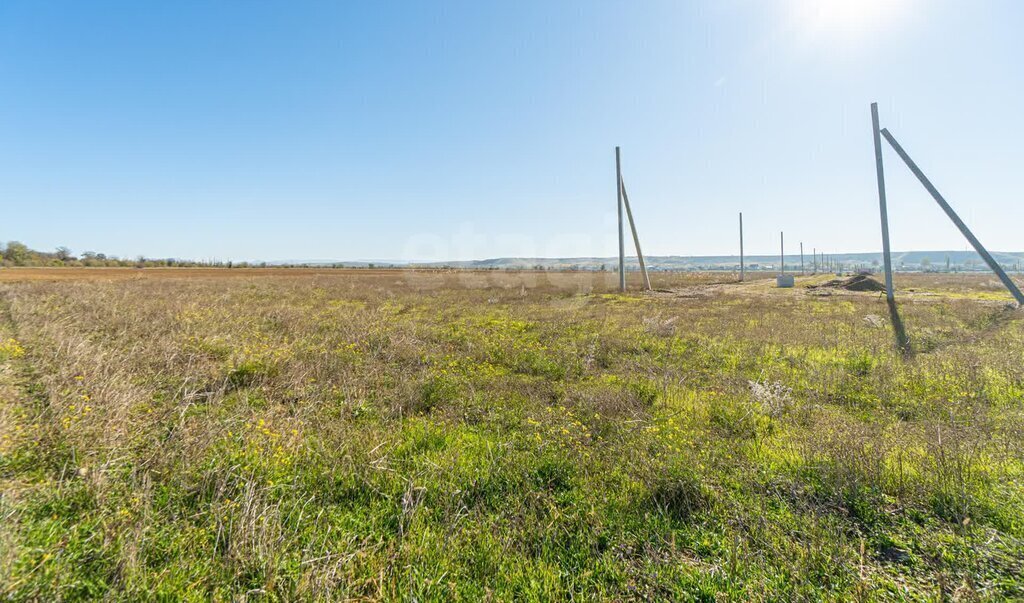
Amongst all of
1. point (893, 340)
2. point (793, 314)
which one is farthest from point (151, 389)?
point (793, 314)

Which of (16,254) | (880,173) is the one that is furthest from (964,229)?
(16,254)

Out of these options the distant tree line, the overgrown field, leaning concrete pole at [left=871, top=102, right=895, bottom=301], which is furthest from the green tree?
leaning concrete pole at [left=871, top=102, right=895, bottom=301]

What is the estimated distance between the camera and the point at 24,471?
3.20 m

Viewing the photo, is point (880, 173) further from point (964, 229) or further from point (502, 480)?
point (502, 480)

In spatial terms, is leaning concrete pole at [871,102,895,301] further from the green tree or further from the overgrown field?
the green tree

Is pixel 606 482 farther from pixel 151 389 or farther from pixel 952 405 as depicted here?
pixel 151 389

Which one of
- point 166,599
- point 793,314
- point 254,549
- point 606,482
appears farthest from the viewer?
point 793,314

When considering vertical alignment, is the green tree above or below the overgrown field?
above

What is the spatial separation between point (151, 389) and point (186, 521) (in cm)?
349

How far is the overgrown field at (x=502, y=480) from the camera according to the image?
2.37m

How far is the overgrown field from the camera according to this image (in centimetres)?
237

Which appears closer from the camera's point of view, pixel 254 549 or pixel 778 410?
pixel 254 549

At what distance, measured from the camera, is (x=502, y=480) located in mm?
3521

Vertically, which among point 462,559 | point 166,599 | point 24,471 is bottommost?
point 462,559
